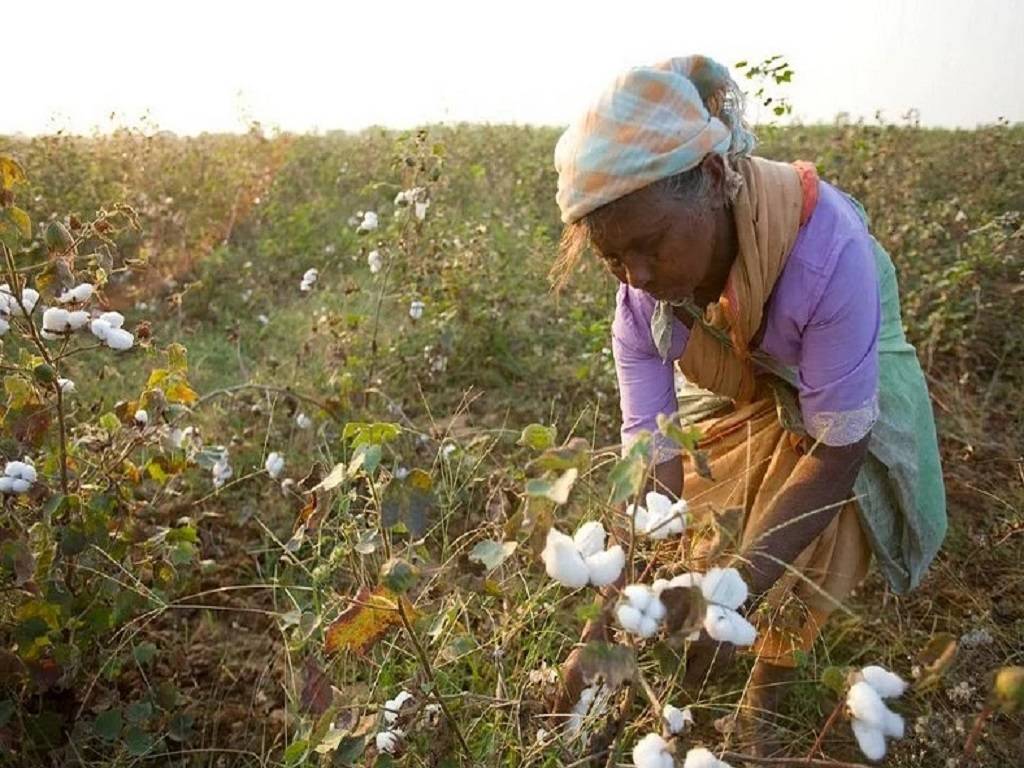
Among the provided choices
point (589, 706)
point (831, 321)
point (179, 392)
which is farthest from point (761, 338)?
point (179, 392)

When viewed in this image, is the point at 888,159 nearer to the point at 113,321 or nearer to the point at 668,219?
the point at 668,219

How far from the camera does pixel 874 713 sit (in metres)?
0.78

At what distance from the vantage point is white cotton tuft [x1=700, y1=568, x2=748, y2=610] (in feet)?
2.61

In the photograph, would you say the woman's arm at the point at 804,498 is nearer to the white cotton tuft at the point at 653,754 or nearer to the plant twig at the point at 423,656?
A: the plant twig at the point at 423,656

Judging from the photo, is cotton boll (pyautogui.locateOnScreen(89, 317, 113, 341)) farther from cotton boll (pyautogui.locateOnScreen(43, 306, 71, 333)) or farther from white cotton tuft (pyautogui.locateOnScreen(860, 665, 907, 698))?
white cotton tuft (pyautogui.locateOnScreen(860, 665, 907, 698))

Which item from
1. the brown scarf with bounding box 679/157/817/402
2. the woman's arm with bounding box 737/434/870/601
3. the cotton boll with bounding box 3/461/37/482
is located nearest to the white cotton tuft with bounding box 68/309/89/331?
the cotton boll with bounding box 3/461/37/482

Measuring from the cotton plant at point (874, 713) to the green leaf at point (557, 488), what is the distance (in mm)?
311

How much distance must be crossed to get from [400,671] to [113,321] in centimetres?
84

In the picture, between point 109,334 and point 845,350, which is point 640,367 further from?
point 109,334

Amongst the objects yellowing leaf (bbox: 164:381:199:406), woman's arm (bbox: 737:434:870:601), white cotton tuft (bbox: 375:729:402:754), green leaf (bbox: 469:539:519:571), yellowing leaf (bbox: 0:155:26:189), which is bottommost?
white cotton tuft (bbox: 375:729:402:754)

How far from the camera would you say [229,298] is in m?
4.20

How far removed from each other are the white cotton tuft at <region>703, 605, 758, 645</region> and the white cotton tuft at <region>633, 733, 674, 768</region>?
12 centimetres

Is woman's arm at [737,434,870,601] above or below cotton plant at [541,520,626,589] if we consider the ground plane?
below

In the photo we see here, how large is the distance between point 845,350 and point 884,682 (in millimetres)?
716
